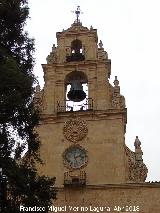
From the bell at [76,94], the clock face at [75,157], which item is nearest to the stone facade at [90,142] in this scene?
the clock face at [75,157]

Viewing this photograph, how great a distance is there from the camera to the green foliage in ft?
46.2

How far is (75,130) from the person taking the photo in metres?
26.0

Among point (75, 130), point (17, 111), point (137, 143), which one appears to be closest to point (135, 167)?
point (137, 143)

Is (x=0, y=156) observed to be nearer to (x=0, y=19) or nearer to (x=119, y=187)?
(x=0, y=19)

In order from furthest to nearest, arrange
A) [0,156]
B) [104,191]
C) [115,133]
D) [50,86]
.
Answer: [50,86], [115,133], [104,191], [0,156]

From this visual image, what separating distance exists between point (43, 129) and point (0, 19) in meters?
11.3

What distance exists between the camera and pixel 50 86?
28.0 metres

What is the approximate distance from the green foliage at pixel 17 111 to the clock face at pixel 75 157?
9.58 metres

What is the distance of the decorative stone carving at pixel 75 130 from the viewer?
2588 centimetres

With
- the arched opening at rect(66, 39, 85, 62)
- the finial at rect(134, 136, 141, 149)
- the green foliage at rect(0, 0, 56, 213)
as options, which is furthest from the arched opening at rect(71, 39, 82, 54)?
the green foliage at rect(0, 0, 56, 213)

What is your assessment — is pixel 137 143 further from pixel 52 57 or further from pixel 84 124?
pixel 52 57

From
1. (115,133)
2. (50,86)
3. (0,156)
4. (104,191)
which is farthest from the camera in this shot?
(50,86)

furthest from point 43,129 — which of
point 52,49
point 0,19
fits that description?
point 0,19

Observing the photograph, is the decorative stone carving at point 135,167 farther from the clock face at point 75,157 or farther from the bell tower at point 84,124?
the clock face at point 75,157
